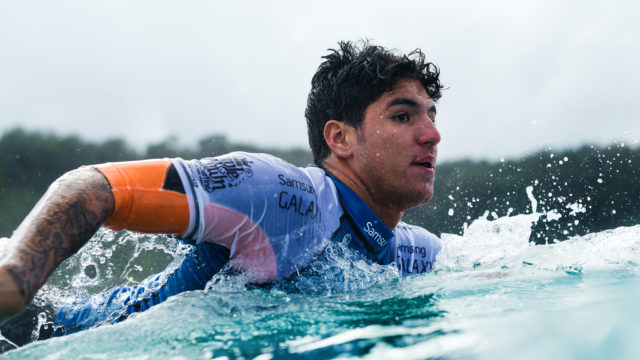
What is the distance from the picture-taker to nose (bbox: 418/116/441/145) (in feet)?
10.2

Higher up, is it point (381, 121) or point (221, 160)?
point (381, 121)

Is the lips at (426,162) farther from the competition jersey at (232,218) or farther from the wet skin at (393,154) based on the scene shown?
the competition jersey at (232,218)

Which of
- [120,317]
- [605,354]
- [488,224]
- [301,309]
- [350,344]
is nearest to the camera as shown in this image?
[605,354]

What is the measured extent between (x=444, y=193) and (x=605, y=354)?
2664 centimetres

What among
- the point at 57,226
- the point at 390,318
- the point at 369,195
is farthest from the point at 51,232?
the point at 369,195

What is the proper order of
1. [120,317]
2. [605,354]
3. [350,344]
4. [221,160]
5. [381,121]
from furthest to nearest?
1. [381,121]
2. [120,317]
3. [221,160]
4. [350,344]
5. [605,354]

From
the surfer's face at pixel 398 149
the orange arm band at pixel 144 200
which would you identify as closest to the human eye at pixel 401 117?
the surfer's face at pixel 398 149

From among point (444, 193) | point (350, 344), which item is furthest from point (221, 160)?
point (444, 193)

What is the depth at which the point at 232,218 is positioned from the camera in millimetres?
2193

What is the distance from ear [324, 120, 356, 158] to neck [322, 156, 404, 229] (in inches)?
2.5

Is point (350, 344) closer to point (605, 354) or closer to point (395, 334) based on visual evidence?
point (395, 334)

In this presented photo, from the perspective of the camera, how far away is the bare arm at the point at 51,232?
158 centimetres

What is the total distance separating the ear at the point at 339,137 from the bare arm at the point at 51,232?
5.16 ft

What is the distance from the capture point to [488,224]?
13.5ft
